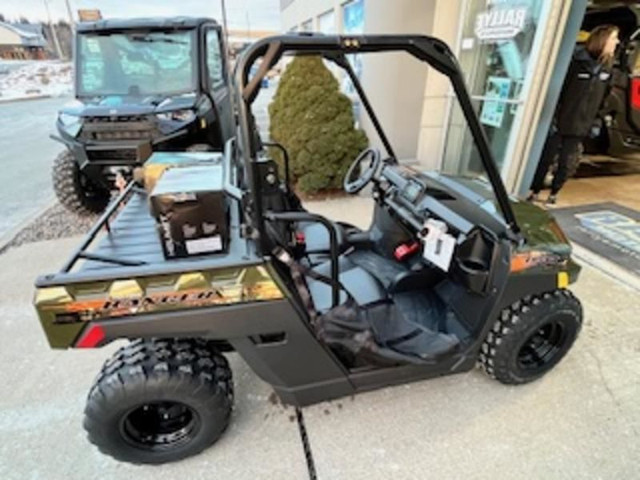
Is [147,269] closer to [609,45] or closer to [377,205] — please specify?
[377,205]

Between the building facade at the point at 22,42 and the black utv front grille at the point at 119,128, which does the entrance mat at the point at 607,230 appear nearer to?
the black utv front grille at the point at 119,128

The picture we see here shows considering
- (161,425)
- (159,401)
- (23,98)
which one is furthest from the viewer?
(23,98)

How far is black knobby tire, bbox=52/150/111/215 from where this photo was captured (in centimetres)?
406

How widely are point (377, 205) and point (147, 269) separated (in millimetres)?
1555

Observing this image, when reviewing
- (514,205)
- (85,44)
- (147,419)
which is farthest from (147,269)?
(85,44)

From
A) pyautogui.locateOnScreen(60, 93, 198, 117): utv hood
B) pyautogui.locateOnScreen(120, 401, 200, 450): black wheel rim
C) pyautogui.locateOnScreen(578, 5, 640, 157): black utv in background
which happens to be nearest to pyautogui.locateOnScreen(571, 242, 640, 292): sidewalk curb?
pyautogui.locateOnScreen(120, 401, 200, 450): black wheel rim

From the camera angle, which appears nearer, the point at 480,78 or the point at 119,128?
the point at 119,128

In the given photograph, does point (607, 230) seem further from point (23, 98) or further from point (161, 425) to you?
point (23, 98)

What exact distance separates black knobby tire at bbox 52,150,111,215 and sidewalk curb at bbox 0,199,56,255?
19.2 inches

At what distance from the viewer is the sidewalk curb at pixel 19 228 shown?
3804 millimetres

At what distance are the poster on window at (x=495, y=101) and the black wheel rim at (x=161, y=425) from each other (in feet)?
13.2

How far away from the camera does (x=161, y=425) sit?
173 centimetres

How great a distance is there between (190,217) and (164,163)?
0.60 metres

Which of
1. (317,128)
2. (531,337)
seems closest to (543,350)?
(531,337)
